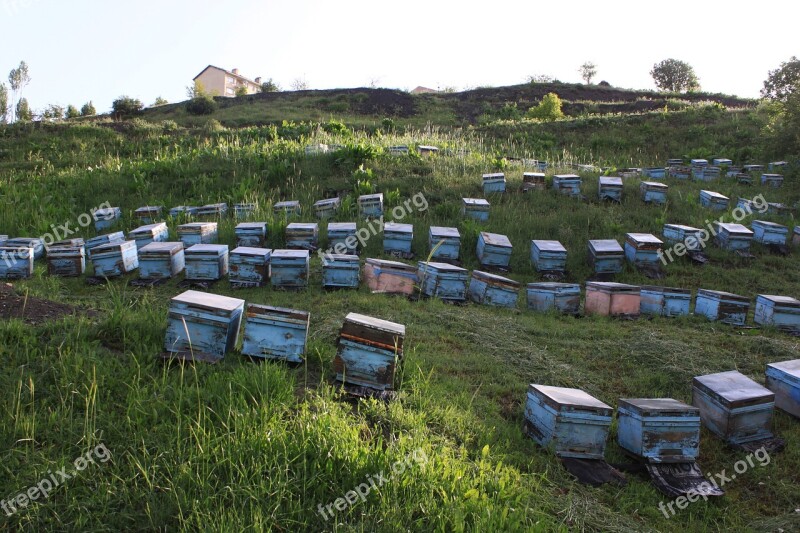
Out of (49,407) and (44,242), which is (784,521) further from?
(44,242)

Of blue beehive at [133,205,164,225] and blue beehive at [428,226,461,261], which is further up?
blue beehive at [133,205,164,225]

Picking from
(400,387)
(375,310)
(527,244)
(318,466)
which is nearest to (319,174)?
(527,244)

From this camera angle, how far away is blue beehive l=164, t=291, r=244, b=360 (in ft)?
11.5

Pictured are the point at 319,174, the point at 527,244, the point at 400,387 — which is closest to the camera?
the point at 400,387

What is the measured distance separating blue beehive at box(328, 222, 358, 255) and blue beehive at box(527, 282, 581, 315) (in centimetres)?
252

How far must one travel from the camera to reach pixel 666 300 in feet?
18.7

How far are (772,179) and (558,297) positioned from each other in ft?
24.2

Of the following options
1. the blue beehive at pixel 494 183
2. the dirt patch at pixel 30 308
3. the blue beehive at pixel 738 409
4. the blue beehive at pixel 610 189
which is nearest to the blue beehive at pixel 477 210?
the blue beehive at pixel 494 183

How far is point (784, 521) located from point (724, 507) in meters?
0.27

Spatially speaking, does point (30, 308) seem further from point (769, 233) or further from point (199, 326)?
point (769, 233)

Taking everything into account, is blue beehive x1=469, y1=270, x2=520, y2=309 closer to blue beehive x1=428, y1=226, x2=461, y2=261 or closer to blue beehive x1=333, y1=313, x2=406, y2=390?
blue beehive x1=428, y1=226, x2=461, y2=261

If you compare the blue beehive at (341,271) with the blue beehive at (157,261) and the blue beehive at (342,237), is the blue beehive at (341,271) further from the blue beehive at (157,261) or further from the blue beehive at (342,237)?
the blue beehive at (157,261)

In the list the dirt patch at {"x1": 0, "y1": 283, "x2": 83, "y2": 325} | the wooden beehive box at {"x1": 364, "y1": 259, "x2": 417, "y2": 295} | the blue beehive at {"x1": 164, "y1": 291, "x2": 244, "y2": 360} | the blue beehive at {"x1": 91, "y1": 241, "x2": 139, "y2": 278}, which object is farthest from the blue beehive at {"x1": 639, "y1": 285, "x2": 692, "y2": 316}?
the blue beehive at {"x1": 91, "y1": 241, "x2": 139, "y2": 278}

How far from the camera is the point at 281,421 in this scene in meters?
2.93
